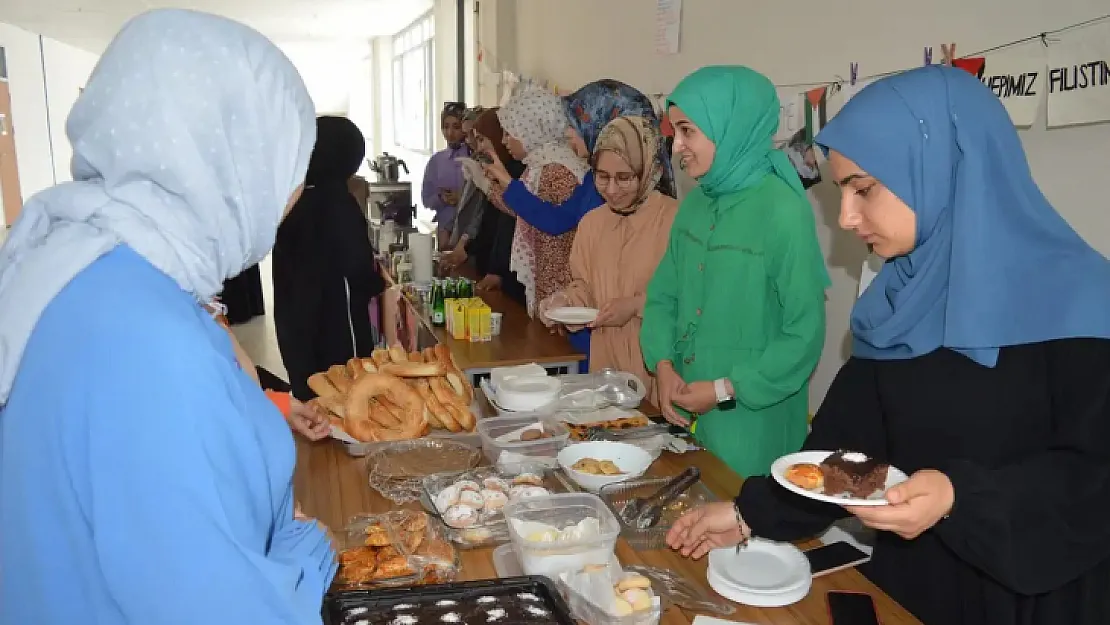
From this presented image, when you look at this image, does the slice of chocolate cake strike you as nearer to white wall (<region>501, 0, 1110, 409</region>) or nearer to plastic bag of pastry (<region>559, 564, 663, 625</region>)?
plastic bag of pastry (<region>559, 564, 663, 625</region>)

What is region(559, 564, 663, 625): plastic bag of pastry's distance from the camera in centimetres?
118

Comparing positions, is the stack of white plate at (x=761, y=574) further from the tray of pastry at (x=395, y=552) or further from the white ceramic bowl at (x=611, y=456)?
the tray of pastry at (x=395, y=552)

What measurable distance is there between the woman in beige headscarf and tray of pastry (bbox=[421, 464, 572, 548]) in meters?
1.02

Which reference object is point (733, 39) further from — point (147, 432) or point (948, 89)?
point (147, 432)

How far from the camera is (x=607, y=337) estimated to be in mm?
2773

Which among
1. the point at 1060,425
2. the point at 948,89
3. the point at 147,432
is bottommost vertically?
the point at 1060,425

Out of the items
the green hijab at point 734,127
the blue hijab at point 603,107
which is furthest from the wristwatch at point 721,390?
the blue hijab at point 603,107

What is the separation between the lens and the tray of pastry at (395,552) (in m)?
1.31

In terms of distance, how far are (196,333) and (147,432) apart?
107mm

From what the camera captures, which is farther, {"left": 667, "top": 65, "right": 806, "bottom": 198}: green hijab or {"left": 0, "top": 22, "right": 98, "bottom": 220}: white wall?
{"left": 0, "top": 22, "right": 98, "bottom": 220}: white wall

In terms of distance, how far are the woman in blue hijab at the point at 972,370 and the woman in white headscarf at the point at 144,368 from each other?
81cm

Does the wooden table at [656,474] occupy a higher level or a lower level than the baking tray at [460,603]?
lower

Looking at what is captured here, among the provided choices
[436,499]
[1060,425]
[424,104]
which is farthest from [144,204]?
[424,104]

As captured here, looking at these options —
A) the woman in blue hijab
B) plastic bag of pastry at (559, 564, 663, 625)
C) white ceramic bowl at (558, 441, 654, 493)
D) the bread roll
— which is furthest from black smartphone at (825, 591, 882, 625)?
the bread roll
